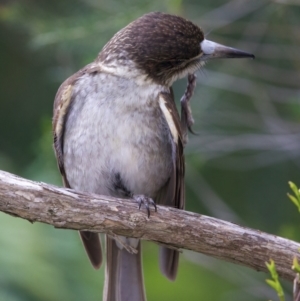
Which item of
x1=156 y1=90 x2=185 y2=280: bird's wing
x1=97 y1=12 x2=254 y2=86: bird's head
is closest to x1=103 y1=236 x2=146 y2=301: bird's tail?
x1=156 y1=90 x2=185 y2=280: bird's wing

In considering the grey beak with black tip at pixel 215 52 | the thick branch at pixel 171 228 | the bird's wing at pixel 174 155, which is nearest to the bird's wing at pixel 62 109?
the bird's wing at pixel 174 155

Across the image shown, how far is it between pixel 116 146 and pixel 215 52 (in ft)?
2.43

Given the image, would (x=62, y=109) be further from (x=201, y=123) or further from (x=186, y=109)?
(x=201, y=123)

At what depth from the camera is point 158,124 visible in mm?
4410

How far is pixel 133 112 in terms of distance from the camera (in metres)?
4.37

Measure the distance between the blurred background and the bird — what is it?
836mm

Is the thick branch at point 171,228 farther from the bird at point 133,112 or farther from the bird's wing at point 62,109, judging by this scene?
the bird's wing at point 62,109

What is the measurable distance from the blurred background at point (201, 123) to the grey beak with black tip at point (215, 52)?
2.72 feet

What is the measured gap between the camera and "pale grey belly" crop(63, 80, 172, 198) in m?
4.34

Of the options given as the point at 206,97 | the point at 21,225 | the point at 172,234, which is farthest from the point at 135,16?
the point at 172,234

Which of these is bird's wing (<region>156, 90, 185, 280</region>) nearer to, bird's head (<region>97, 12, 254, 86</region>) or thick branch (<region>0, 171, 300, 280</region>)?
bird's head (<region>97, 12, 254, 86</region>)

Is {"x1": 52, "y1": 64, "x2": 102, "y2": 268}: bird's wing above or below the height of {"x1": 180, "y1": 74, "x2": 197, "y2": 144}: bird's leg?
below

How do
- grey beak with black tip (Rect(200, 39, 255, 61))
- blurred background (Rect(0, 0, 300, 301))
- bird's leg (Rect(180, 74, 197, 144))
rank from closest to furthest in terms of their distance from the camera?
grey beak with black tip (Rect(200, 39, 255, 61)) → bird's leg (Rect(180, 74, 197, 144)) → blurred background (Rect(0, 0, 300, 301))

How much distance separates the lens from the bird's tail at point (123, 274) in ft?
15.9
